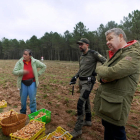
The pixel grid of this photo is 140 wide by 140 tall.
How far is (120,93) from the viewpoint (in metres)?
1.76

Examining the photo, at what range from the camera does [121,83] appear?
177cm

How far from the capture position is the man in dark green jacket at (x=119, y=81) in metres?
1.66

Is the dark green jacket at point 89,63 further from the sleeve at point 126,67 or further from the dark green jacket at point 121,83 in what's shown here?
the sleeve at point 126,67

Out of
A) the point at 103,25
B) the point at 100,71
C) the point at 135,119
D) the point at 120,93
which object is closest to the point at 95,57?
the point at 100,71

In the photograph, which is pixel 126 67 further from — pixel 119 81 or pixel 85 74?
pixel 85 74

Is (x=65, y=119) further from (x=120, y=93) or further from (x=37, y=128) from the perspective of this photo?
(x=120, y=93)

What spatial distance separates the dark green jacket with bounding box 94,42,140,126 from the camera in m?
1.65

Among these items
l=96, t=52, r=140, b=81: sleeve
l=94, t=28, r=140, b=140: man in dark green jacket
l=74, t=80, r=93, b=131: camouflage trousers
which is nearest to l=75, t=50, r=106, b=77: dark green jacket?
l=74, t=80, r=93, b=131: camouflage trousers

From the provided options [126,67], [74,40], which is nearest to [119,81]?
[126,67]

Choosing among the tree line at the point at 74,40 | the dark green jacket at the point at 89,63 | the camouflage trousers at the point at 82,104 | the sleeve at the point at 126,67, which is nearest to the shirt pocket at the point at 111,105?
the sleeve at the point at 126,67

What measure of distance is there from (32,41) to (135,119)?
57209 millimetres

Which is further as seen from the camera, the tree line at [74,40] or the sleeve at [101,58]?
the tree line at [74,40]

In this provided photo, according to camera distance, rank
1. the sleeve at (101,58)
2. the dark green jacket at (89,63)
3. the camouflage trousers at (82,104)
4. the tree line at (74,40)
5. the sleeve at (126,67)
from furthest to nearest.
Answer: the tree line at (74,40) < the dark green jacket at (89,63) < the sleeve at (101,58) < the camouflage trousers at (82,104) < the sleeve at (126,67)

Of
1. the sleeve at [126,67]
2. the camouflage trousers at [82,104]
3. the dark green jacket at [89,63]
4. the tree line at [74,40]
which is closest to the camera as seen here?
the sleeve at [126,67]
